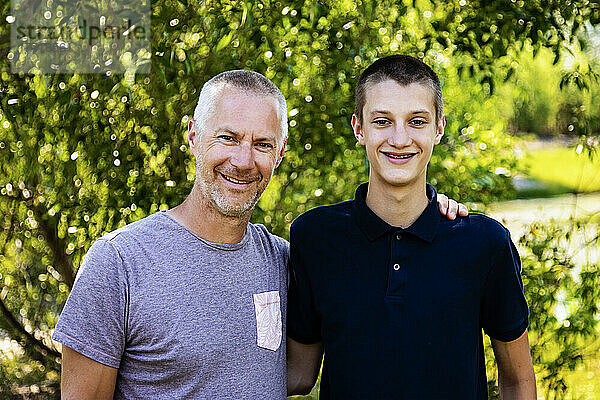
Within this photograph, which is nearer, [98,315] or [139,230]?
[98,315]

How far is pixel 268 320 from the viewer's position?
6.26 feet

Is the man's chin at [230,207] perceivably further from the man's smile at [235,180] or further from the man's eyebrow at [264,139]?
the man's eyebrow at [264,139]

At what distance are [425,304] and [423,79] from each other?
551 millimetres

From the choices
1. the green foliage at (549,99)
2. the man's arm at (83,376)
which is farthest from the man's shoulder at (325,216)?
the green foliage at (549,99)

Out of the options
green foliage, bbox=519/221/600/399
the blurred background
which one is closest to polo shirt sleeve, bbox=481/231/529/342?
the blurred background

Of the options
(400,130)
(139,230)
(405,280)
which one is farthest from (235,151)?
(405,280)

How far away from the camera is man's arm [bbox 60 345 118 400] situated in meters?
1.72

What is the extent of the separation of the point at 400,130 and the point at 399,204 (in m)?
0.19

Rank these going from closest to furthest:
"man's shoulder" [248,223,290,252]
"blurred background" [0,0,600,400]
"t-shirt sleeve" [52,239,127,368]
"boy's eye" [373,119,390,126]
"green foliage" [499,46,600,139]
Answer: "t-shirt sleeve" [52,239,127,368]
"boy's eye" [373,119,390,126]
"man's shoulder" [248,223,290,252]
"blurred background" [0,0,600,400]
"green foliage" [499,46,600,139]

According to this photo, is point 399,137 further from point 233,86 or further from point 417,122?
point 233,86

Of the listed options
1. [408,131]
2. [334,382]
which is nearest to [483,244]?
[408,131]

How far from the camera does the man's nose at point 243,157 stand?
187 cm

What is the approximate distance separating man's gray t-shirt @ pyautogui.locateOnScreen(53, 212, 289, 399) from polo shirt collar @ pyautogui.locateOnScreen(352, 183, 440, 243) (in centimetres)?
30

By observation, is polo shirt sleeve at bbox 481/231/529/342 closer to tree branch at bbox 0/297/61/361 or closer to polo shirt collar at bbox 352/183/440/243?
polo shirt collar at bbox 352/183/440/243
